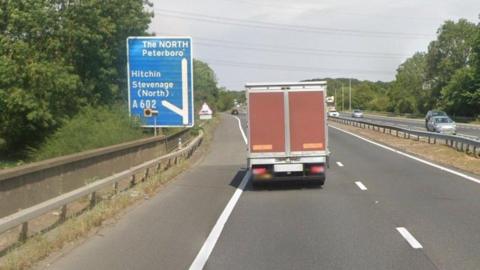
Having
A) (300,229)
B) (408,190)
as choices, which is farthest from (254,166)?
(300,229)

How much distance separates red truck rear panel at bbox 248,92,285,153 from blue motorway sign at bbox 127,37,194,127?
30.7 ft

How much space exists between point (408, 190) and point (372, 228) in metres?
6.30

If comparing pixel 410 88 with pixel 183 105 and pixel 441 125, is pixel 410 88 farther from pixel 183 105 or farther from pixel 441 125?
pixel 183 105

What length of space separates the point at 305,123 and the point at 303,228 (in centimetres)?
722

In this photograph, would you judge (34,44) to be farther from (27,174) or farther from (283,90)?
(27,174)

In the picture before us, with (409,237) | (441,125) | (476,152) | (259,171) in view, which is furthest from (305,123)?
(441,125)

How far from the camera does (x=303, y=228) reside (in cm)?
1137

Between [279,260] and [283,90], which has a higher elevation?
[283,90]

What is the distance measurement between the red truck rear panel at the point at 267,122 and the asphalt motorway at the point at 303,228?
132 cm

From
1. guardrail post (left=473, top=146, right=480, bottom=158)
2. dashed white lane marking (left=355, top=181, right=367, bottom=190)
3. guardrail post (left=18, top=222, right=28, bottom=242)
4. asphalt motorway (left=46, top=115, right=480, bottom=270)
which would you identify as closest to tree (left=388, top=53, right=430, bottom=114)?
guardrail post (left=473, top=146, right=480, bottom=158)

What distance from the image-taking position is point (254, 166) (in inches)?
720

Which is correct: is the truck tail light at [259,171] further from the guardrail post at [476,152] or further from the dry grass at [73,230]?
the guardrail post at [476,152]

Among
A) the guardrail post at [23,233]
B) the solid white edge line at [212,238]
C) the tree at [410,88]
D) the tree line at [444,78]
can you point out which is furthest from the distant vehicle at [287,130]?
the tree at [410,88]

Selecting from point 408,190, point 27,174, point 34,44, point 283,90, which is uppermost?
point 34,44
